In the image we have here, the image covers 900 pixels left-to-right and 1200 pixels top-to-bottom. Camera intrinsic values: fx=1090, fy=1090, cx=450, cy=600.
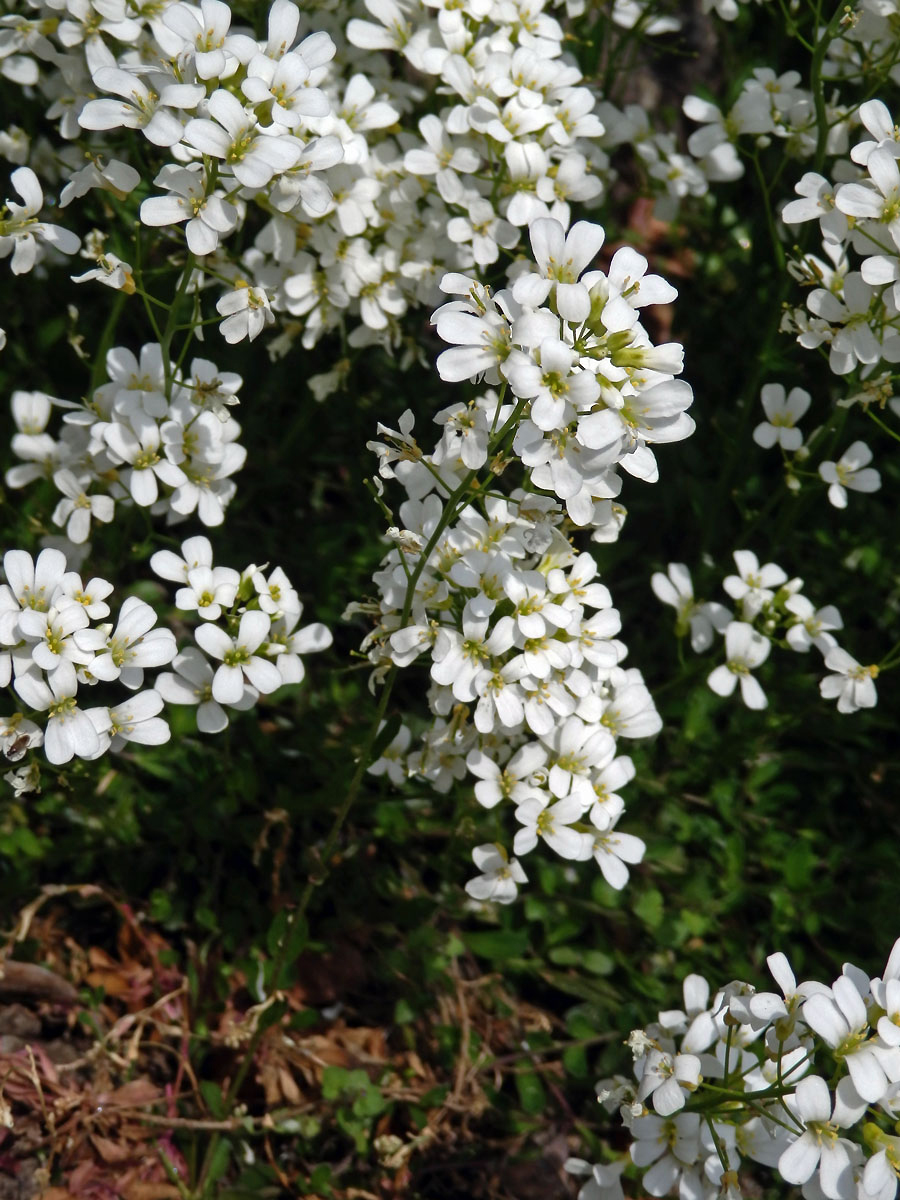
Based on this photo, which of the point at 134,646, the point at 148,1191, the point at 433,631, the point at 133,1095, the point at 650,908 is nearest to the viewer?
the point at 433,631

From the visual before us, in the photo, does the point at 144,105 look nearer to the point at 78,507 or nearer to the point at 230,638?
the point at 78,507

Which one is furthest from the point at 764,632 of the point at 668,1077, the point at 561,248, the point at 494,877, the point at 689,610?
the point at 561,248

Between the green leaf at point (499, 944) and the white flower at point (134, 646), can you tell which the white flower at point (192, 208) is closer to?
the white flower at point (134, 646)

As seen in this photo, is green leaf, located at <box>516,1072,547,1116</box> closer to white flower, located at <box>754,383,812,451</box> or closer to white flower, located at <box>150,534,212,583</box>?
white flower, located at <box>150,534,212,583</box>

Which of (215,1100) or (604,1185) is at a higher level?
(604,1185)

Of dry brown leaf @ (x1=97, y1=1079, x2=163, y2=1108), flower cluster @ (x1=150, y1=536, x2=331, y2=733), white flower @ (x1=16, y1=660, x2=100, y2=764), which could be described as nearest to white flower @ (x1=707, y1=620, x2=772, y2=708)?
flower cluster @ (x1=150, y1=536, x2=331, y2=733)

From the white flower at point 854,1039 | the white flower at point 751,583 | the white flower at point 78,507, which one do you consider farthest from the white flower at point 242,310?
the white flower at point 854,1039

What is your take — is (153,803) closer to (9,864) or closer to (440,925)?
(9,864)
